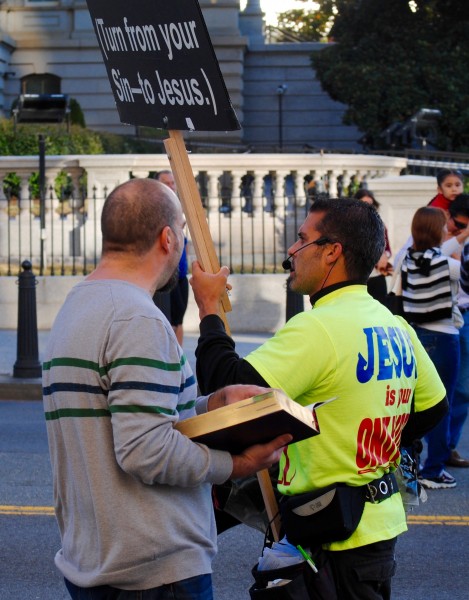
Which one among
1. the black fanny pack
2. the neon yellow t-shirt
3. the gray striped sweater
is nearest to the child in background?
the neon yellow t-shirt

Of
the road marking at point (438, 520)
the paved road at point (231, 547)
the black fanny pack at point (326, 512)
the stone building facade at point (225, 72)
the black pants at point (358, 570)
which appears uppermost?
the stone building facade at point (225, 72)

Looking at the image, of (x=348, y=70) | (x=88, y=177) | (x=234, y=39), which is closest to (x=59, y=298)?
(x=88, y=177)

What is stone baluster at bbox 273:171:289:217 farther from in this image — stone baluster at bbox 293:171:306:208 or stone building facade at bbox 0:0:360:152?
stone building facade at bbox 0:0:360:152

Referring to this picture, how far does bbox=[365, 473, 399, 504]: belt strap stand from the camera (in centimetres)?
329

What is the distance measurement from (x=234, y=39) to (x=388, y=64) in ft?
16.9

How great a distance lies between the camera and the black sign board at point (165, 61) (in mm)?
3627

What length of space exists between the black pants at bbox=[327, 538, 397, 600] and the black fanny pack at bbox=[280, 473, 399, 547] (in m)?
0.08

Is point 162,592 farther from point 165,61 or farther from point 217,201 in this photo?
point 217,201

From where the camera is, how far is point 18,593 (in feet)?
18.0

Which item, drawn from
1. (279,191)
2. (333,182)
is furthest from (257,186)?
(333,182)

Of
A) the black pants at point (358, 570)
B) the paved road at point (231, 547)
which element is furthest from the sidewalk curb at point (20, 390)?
the black pants at point (358, 570)

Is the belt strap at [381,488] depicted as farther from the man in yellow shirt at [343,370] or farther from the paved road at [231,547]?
the paved road at [231,547]

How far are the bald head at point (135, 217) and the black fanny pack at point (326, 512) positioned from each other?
0.87 meters

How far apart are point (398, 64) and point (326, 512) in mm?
28503
